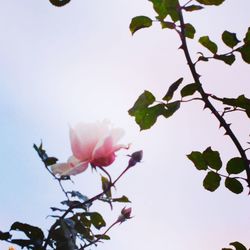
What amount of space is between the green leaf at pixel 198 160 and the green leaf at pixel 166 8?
0.62m

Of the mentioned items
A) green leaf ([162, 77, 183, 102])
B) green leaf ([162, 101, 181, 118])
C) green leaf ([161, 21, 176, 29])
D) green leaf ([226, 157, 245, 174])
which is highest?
green leaf ([161, 21, 176, 29])

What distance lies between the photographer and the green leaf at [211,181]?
71.6 inches

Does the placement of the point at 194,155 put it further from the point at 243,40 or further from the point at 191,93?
the point at 243,40

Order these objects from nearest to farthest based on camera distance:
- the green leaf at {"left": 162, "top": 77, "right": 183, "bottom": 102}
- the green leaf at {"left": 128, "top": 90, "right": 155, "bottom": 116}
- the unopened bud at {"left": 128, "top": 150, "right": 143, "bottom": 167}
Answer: the unopened bud at {"left": 128, "top": 150, "right": 143, "bottom": 167}, the green leaf at {"left": 162, "top": 77, "right": 183, "bottom": 102}, the green leaf at {"left": 128, "top": 90, "right": 155, "bottom": 116}

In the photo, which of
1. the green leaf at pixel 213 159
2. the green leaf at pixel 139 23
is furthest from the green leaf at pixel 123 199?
the green leaf at pixel 139 23

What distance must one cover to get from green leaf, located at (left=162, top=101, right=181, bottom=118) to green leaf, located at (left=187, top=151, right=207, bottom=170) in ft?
0.82

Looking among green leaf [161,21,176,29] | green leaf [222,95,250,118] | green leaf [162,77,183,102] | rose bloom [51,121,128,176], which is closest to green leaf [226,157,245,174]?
green leaf [222,95,250,118]

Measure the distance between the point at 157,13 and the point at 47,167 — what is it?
0.79 m

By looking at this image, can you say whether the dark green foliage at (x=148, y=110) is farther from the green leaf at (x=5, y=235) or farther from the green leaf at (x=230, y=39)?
the green leaf at (x=5, y=235)

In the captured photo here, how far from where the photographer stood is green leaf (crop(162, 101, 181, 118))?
1.71m

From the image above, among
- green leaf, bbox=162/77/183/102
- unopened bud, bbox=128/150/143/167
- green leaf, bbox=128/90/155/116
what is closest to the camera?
unopened bud, bbox=128/150/143/167

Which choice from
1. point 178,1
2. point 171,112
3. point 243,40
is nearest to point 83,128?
point 171,112

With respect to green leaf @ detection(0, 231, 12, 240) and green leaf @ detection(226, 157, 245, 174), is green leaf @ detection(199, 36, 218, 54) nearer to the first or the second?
green leaf @ detection(226, 157, 245, 174)

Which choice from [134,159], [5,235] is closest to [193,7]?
[134,159]
